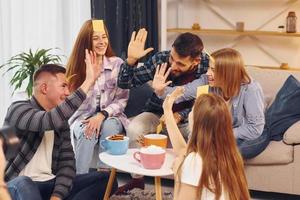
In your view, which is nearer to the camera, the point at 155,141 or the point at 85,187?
the point at 85,187

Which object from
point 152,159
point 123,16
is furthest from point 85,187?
point 123,16

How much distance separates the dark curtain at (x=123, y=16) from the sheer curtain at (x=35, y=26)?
17cm

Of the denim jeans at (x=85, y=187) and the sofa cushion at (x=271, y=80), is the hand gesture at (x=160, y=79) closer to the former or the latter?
the denim jeans at (x=85, y=187)

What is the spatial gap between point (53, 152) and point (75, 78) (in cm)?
101

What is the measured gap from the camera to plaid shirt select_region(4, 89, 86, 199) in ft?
8.13

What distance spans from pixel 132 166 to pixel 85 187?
256 mm

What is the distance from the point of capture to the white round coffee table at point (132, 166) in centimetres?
270

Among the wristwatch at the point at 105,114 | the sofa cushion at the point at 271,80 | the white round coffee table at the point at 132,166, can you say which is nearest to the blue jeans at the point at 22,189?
the white round coffee table at the point at 132,166

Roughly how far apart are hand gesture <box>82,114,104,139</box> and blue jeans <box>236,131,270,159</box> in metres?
0.87

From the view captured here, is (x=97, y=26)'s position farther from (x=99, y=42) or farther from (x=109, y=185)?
(x=109, y=185)

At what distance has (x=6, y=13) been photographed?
14.4ft

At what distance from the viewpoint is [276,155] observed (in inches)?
135

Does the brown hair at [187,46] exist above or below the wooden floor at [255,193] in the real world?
above

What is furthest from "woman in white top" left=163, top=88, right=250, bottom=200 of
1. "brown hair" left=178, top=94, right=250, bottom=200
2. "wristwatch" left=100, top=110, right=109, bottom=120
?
"wristwatch" left=100, top=110, right=109, bottom=120
